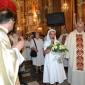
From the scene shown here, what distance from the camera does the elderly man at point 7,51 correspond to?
2.64m

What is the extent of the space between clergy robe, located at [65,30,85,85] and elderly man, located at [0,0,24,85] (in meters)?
5.09

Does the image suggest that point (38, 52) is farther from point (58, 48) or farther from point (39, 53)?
point (58, 48)

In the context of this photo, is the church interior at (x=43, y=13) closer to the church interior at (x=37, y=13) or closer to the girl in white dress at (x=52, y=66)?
the church interior at (x=37, y=13)

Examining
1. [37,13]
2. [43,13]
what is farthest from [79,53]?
[37,13]

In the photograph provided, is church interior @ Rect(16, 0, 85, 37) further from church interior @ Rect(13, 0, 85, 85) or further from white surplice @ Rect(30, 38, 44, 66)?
white surplice @ Rect(30, 38, 44, 66)

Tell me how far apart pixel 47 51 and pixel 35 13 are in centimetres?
1475

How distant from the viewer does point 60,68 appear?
8.13 metres

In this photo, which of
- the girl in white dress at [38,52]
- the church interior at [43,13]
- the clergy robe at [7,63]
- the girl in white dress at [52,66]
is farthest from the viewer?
the church interior at [43,13]

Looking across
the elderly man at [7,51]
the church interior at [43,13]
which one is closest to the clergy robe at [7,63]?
the elderly man at [7,51]

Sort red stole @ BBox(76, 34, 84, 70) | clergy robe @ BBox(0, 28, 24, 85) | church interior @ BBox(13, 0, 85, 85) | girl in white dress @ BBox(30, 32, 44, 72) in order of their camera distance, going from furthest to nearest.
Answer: church interior @ BBox(13, 0, 85, 85), girl in white dress @ BBox(30, 32, 44, 72), red stole @ BBox(76, 34, 84, 70), clergy robe @ BBox(0, 28, 24, 85)

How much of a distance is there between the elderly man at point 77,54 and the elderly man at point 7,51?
5.09 meters

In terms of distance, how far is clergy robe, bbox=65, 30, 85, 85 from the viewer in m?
7.86

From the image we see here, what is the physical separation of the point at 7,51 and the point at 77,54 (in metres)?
5.37

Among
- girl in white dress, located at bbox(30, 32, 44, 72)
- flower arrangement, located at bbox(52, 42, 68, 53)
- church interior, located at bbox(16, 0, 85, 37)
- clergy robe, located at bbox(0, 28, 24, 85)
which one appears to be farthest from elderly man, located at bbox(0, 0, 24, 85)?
church interior, located at bbox(16, 0, 85, 37)
